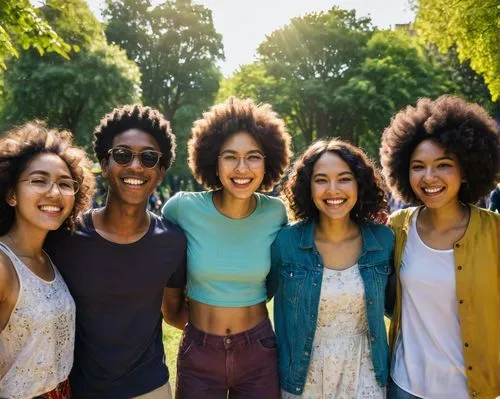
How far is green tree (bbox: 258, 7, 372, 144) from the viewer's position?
28.1m

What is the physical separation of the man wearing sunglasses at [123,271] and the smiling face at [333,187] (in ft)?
3.40

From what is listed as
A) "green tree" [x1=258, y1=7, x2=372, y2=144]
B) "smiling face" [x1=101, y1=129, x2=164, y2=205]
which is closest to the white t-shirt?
"smiling face" [x1=101, y1=129, x2=164, y2=205]

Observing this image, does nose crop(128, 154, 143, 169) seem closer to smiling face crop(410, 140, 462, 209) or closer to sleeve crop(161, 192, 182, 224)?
sleeve crop(161, 192, 182, 224)

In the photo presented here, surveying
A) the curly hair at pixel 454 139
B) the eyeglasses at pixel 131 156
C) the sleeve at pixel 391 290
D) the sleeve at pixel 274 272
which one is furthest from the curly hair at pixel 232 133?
the sleeve at pixel 391 290

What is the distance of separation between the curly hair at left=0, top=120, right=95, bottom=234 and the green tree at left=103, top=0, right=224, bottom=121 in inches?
1391

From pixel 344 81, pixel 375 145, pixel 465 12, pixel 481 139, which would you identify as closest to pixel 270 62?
pixel 344 81

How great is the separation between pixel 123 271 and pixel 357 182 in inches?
69.2

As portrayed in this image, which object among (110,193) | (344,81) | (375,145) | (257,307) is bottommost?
(257,307)

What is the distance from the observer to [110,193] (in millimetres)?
3574

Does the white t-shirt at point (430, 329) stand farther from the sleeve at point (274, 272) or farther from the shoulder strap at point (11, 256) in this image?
the shoulder strap at point (11, 256)

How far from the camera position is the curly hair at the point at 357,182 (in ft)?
11.7

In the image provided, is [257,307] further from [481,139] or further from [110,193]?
[481,139]

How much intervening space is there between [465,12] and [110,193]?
453 inches

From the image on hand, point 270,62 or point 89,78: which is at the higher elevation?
point 270,62
